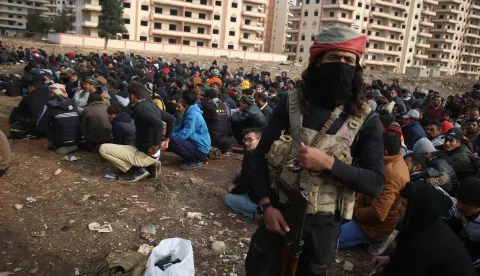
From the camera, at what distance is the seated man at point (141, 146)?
5230 millimetres

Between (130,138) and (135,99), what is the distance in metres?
1.25

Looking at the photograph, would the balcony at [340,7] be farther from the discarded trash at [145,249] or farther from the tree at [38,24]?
the discarded trash at [145,249]

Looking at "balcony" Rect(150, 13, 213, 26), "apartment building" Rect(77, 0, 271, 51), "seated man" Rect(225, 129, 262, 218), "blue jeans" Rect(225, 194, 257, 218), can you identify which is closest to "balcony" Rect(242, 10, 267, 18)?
"apartment building" Rect(77, 0, 271, 51)

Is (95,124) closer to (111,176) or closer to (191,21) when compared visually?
(111,176)

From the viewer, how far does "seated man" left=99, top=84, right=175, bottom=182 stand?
17.2 feet

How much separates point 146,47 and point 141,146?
3777 centimetres

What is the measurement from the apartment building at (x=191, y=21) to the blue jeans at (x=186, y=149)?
137ft

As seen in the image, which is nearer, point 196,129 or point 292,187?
point 292,187

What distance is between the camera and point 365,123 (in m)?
1.79

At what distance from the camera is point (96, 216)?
434cm

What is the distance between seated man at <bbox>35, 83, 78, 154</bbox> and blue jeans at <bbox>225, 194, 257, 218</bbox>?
142 inches

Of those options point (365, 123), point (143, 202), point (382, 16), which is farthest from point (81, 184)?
point (382, 16)

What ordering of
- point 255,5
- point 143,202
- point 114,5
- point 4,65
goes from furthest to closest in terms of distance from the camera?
1. point 255,5
2. point 114,5
3. point 4,65
4. point 143,202

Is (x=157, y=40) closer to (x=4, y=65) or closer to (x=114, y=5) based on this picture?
(x=114, y=5)
